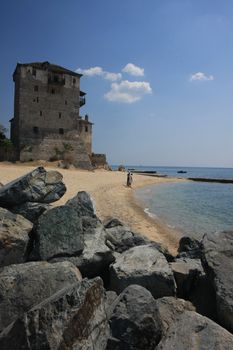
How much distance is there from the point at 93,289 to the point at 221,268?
218 cm

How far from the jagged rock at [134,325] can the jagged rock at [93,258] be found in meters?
1.83

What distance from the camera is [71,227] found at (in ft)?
20.1

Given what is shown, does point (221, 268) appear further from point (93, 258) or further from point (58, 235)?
point (58, 235)

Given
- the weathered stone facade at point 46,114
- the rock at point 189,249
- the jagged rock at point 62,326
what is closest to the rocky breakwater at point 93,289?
the jagged rock at point 62,326

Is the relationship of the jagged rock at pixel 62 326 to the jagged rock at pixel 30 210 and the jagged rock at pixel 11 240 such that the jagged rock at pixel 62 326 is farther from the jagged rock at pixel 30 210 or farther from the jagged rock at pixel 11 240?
the jagged rock at pixel 30 210

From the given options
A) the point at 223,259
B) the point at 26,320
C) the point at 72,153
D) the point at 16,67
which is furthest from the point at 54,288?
the point at 16,67

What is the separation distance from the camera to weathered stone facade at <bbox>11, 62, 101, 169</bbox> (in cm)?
5194

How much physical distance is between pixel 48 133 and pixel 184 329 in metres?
52.7

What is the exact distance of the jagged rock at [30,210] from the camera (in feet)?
22.9

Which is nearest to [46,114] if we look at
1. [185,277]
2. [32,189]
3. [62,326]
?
[32,189]

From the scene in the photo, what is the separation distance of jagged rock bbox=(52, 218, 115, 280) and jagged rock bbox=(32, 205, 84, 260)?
149 mm

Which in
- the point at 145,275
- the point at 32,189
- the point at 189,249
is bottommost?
the point at 189,249

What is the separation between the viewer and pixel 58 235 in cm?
596

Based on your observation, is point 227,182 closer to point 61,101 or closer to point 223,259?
point 61,101
